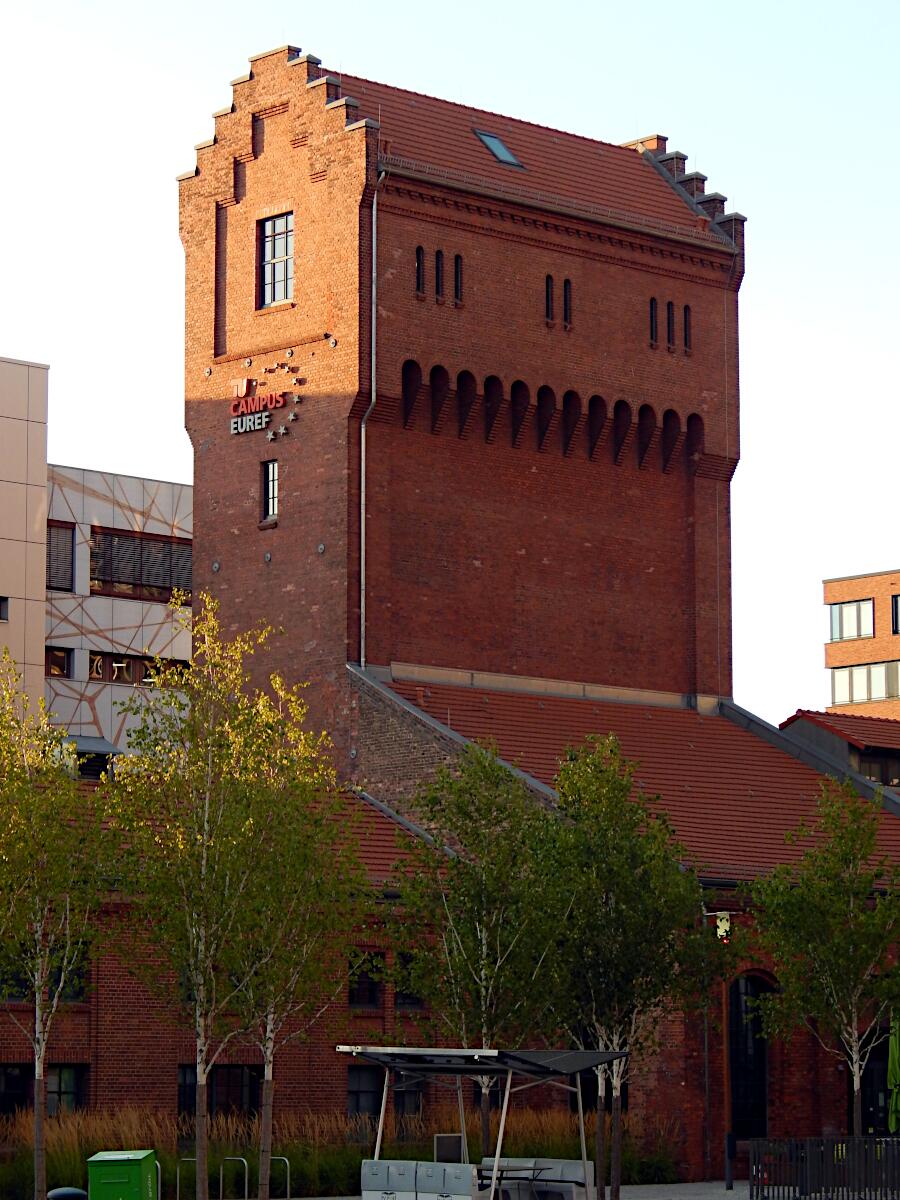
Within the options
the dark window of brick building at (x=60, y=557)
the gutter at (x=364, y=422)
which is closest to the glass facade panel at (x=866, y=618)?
the dark window of brick building at (x=60, y=557)

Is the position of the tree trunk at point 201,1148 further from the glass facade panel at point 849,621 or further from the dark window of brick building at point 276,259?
the glass facade panel at point 849,621

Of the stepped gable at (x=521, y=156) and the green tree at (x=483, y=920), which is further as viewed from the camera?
the stepped gable at (x=521, y=156)

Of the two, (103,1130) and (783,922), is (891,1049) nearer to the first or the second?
(783,922)

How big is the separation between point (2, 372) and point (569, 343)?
3814 centimetres

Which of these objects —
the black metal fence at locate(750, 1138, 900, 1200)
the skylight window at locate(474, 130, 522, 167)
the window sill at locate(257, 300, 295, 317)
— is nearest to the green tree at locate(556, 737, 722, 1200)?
the black metal fence at locate(750, 1138, 900, 1200)

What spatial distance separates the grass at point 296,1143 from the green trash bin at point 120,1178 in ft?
18.4

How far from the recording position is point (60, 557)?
98938 mm

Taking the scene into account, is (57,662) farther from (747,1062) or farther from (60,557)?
(747,1062)

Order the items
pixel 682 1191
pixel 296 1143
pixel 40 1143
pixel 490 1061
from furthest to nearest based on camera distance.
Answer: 1. pixel 682 1191
2. pixel 296 1143
3. pixel 40 1143
4. pixel 490 1061

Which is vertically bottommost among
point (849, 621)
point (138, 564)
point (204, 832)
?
point (204, 832)

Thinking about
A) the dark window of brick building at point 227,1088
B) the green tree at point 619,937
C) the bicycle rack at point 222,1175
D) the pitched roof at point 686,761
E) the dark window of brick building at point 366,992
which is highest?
the pitched roof at point 686,761

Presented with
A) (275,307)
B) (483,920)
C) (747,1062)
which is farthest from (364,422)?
(483,920)

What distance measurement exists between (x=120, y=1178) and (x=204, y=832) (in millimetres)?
5896

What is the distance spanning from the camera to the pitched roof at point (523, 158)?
58656 millimetres
